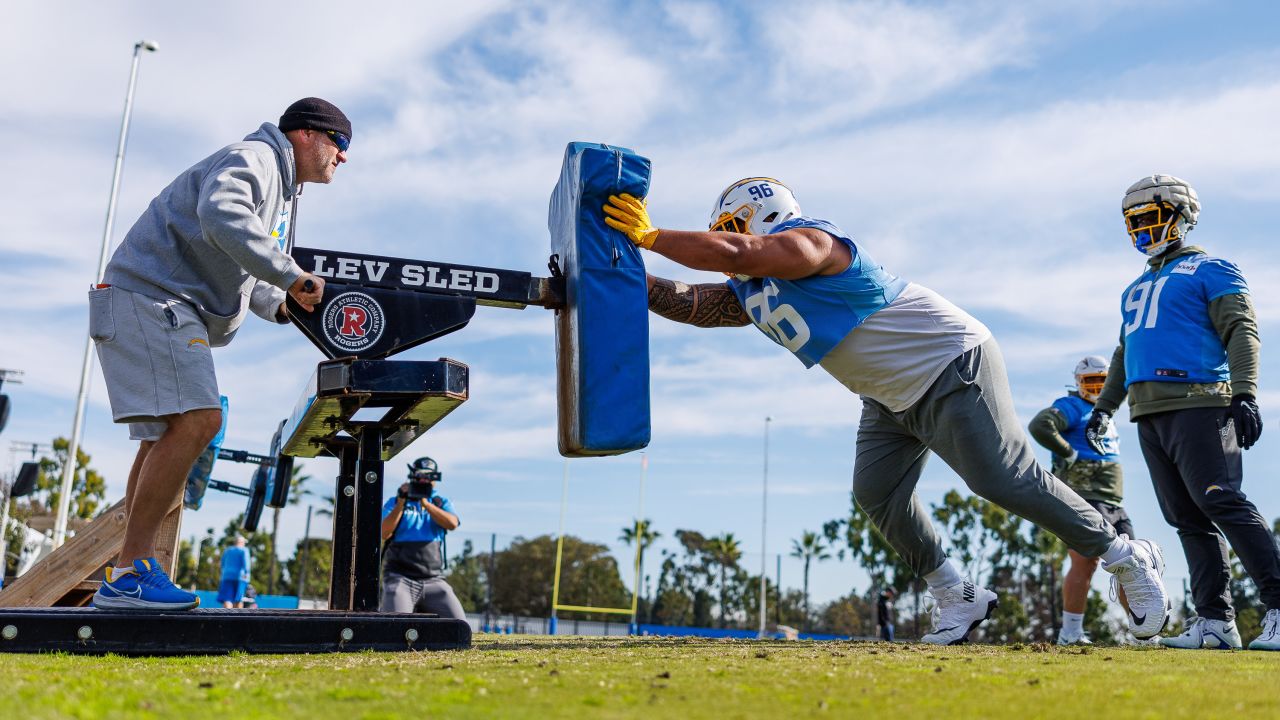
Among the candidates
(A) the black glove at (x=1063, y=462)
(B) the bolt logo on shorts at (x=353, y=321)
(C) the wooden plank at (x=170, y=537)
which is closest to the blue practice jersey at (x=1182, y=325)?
(A) the black glove at (x=1063, y=462)

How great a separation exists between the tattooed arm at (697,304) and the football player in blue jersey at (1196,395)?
2.10 metres

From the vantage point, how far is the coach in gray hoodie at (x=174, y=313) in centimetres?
363

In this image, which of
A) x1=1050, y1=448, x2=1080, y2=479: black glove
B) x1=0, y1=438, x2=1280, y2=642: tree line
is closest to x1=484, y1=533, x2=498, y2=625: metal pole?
x1=0, y1=438, x2=1280, y2=642: tree line

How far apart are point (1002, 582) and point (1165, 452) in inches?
1501

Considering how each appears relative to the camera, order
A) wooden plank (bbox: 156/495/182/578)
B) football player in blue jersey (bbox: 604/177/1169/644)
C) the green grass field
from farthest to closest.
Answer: wooden plank (bbox: 156/495/182/578) → football player in blue jersey (bbox: 604/177/1169/644) → the green grass field

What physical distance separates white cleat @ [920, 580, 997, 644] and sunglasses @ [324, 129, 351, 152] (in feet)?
11.4

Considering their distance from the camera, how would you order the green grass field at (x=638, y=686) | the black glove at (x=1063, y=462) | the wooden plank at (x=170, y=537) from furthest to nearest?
the black glove at (x=1063, y=462), the wooden plank at (x=170, y=537), the green grass field at (x=638, y=686)

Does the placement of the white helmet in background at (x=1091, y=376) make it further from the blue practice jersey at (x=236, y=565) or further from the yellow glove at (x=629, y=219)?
the blue practice jersey at (x=236, y=565)

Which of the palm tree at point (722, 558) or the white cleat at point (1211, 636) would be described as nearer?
the white cleat at point (1211, 636)

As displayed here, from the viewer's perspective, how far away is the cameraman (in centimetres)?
796

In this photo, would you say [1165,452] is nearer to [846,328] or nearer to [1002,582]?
[846,328]

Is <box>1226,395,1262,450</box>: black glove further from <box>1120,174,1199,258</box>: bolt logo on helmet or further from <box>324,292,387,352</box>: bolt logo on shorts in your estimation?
<box>324,292,387,352</box>: bolt logo on shorts

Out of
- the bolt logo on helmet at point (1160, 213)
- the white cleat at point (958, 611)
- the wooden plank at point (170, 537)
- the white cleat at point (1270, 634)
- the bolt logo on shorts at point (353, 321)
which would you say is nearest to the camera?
the bolt logo on shorts at point (353, 321)

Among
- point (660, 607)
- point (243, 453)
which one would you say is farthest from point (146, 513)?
point (660, 607)
